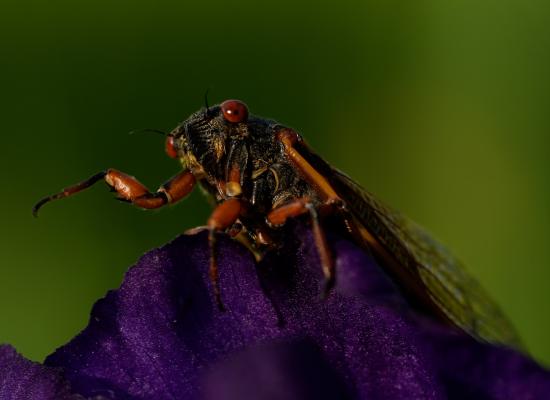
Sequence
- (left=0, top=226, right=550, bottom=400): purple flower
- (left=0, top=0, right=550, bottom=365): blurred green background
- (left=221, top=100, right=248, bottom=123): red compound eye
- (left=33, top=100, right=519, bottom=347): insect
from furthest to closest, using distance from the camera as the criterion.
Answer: (left=0, top=0, right=550, bottom=365): blurred green background → (left=221, top=100, right=248, bottom=123): red compound eye → (left=33, top=100, right=519, bottom=347): insect → (left=0, top=226, right=550, bottom=400): purple flower

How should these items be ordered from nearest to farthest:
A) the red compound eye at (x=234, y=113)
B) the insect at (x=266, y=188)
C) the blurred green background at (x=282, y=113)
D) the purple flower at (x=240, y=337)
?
1. the purple flower at (x=240, y=337)
2. the insect at (x=266, y=188)
3. the red compound eye at (x=234, y=113)
4. the blurred green background at (x=282, y=113)

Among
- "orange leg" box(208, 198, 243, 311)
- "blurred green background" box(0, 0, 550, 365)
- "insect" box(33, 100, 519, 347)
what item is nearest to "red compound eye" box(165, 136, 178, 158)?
"insect" box(33, 100, 519, 347)

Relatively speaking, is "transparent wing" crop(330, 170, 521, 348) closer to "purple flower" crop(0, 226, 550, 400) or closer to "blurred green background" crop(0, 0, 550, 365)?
"purple flower" crop(0, 226, 550, 400)

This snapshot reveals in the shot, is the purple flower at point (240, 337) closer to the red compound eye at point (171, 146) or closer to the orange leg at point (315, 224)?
the orange leg at point (315, 224)

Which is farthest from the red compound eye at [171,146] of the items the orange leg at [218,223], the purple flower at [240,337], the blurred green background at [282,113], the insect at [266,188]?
the blurred green background at [282,113]

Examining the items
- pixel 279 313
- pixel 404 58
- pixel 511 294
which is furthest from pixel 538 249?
pixel 279 313

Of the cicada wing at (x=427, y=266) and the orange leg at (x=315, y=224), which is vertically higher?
the orange leg at (x=315, y=224)
